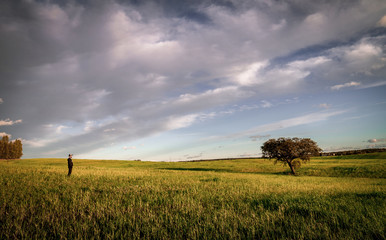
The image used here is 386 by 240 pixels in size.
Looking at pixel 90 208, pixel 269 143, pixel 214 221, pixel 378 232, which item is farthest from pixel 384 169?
pixel 90 208

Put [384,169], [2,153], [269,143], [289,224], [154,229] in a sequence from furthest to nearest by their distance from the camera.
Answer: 1. [2,153]
2. [269,143]
3. [384,169]
4. [289,224]
5. [154,229]

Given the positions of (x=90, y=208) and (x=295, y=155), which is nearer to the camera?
(x=90, y=208)

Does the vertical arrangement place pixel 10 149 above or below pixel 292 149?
above

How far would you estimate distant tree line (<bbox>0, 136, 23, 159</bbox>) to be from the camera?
10225 centimetres

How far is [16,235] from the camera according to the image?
361 centimetres

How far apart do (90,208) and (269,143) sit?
3609cm

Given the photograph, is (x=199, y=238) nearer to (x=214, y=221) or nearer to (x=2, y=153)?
(x=214, y=221)

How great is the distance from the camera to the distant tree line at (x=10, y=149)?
10225cm

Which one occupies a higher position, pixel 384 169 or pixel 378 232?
pixel 378 232

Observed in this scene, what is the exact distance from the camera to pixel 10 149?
105m

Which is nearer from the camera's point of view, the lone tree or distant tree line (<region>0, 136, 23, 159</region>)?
the lone tree

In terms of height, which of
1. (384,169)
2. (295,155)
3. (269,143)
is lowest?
(384,169)

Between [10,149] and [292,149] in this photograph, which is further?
[10,149]

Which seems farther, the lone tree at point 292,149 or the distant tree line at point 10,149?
the distant tree line at point 10,149
